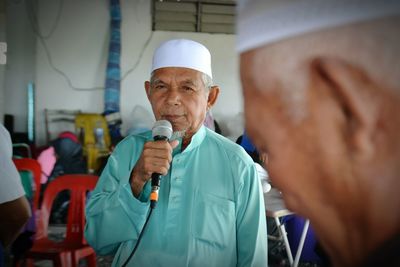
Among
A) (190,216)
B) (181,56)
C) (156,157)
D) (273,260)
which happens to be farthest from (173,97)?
(273,260)

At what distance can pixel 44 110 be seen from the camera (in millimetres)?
6113

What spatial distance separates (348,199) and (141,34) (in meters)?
6.26

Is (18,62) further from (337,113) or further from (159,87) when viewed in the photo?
(337,113)

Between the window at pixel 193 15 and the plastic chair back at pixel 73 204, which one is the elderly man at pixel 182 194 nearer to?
the plastic chair back at pixel 73 204

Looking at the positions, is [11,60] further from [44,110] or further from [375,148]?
[375,148]

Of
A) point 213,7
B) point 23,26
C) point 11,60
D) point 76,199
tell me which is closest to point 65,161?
point 11,60

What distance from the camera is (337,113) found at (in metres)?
0.31

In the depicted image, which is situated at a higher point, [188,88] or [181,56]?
[181,56]

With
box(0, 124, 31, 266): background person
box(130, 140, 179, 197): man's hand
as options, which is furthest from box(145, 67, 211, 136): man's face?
box(0, 124, 31, 266): background person

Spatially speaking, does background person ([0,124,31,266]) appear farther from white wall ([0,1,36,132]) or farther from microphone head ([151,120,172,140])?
white wall ([0,1,36,132])

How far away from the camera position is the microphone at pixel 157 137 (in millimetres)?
1062

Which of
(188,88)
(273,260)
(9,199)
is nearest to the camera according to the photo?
(188,88)

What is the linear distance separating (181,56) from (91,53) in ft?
17.3

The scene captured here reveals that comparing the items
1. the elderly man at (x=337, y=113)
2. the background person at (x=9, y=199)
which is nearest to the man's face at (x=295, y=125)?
the elderly man at (x=337, y=113)
